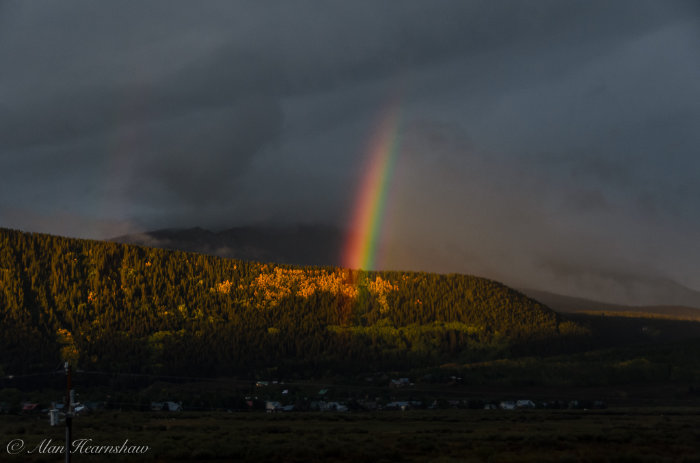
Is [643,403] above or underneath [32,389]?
underneath

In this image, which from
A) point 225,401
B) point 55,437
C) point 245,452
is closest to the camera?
point 245,452

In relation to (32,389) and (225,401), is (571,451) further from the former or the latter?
(32,389)

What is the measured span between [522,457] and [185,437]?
115ft

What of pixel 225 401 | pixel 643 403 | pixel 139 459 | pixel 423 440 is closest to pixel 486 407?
pixel 643 403

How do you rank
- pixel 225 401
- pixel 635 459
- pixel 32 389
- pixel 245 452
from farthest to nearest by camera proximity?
pixel 32 389 < pixel 225 401 < pixel 245 452 < pixel 635 459

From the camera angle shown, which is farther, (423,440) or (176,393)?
(176,393)

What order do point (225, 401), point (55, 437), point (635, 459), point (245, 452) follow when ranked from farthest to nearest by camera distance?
point (225, 401)
point (55, 437)
point (245, 452)
point (635, 459)

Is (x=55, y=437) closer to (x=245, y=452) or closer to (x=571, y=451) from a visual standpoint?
(x=245, y=452)

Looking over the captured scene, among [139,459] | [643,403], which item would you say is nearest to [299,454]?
[139,459]

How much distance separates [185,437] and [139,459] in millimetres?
17156

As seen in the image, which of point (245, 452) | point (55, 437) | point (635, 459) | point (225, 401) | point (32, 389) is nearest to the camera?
point (635, 459)

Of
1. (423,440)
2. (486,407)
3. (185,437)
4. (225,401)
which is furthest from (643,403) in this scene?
(185,437)

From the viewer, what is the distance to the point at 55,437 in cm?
7406

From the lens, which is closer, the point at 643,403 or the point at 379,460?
the point at 379,460
